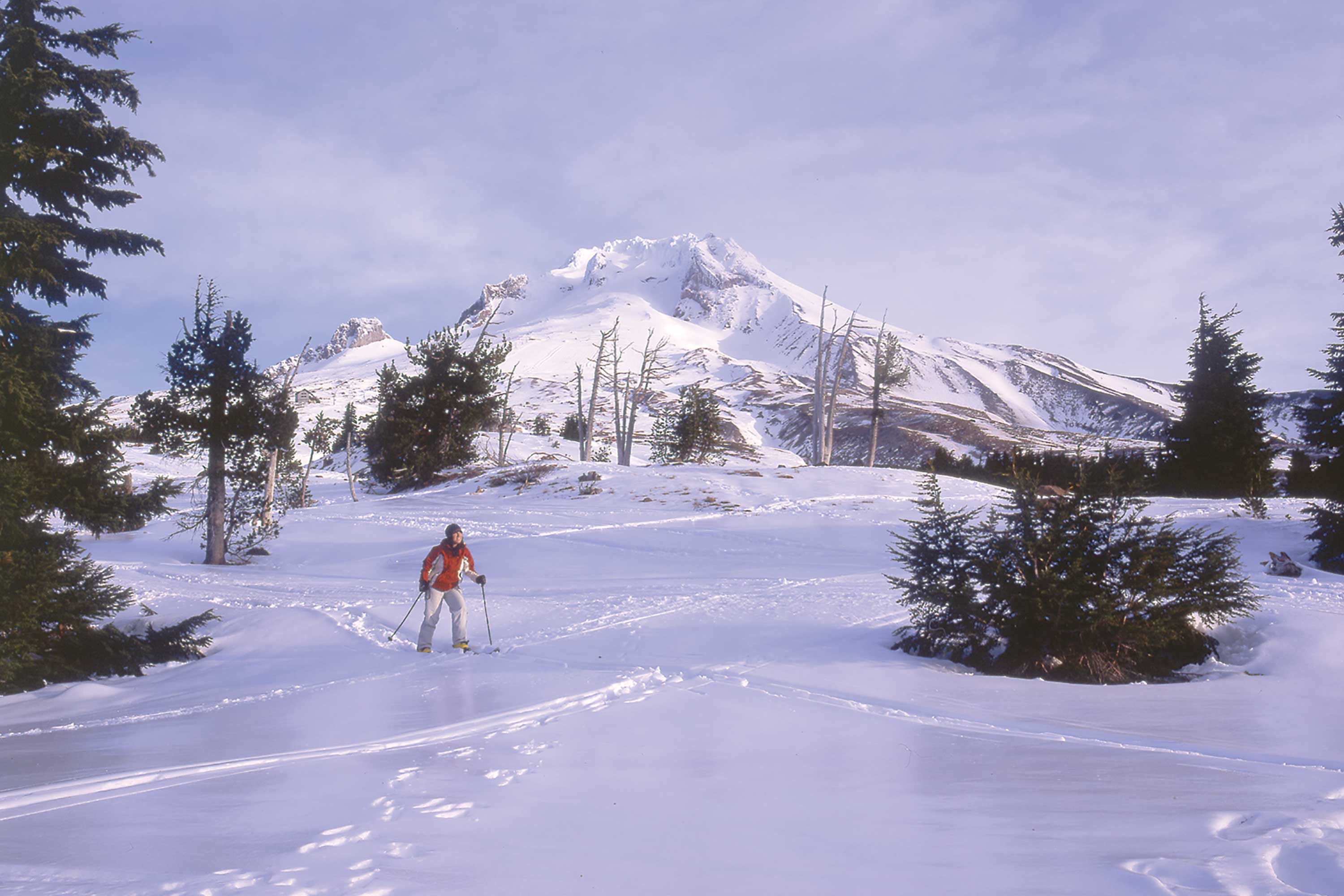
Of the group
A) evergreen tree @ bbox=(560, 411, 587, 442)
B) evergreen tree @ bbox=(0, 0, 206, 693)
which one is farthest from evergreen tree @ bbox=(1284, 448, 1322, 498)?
evergreen tree @ bbox=(560, 411, 587, 442)

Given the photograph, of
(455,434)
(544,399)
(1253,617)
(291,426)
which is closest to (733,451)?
(455,434)

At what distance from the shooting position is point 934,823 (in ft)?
12.8

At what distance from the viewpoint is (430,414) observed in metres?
37.3

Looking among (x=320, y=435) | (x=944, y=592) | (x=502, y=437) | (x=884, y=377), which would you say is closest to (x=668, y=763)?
(x=944, y=592)

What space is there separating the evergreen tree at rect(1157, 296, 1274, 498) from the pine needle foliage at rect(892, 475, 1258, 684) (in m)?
24.6

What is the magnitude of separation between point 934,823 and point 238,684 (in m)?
8.00

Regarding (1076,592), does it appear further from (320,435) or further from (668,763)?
(320,435)

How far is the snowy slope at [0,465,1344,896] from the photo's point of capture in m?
3.33

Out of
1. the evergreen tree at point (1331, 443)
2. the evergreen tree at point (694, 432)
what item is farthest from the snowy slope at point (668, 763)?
the evergreen tree at point (694, 432)

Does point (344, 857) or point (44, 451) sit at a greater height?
point (44, 451)

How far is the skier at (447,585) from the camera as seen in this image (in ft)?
35.0

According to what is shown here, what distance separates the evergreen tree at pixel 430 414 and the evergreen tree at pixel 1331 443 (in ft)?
94.7

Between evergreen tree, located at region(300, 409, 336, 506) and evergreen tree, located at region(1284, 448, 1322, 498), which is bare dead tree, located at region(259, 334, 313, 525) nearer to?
evergreen tree, located at region(300, 409, 336, 506)

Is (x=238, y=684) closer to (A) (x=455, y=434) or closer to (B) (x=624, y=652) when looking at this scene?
(B) (x=624, y=652)
